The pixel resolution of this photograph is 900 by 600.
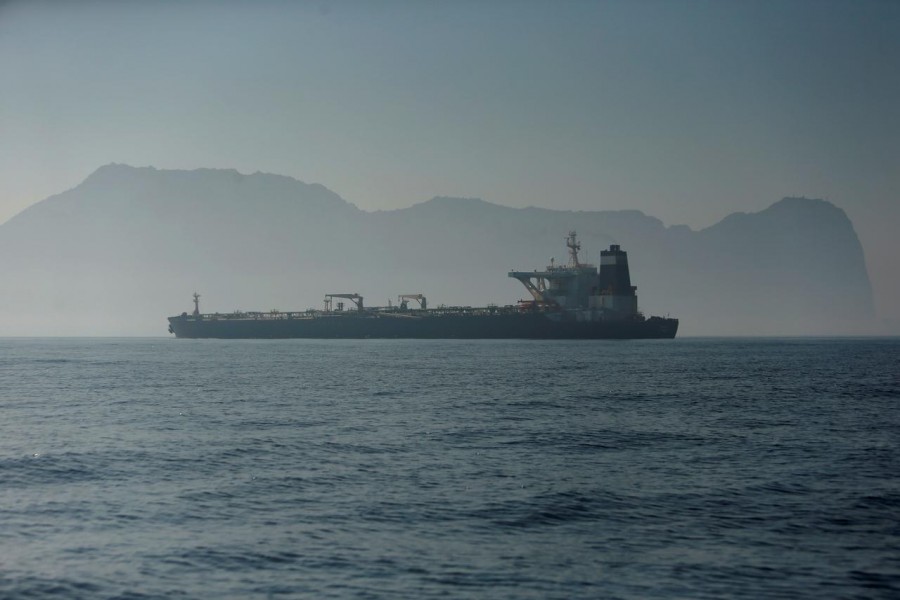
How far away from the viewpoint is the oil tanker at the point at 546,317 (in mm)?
161375

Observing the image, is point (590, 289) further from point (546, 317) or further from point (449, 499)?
point (449, 499)

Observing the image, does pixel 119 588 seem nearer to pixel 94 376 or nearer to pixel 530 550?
pixel 530 550

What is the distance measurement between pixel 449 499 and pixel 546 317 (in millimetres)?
136960

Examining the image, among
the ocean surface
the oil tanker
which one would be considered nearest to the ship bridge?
the oil tanker

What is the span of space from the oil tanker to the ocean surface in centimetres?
11122

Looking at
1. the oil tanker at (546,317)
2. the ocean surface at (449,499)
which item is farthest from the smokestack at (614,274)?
the ocean surface at (449,499)

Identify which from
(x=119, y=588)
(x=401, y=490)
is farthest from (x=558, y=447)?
(x=119, y=588)

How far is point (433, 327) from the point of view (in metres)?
171

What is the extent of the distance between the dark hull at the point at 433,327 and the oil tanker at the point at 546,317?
0.16 meters

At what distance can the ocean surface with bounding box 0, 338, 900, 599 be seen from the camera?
1717cm

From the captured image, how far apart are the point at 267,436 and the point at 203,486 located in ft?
33.2

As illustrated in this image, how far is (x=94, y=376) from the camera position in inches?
3012

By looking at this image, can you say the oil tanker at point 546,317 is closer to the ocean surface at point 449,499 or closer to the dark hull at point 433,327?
the dark hull at point 433,327

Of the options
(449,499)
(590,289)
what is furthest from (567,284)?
(449,499)
